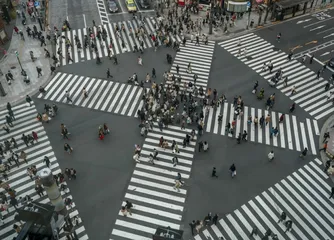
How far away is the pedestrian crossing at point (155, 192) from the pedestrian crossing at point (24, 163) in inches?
169

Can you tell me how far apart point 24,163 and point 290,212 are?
2663 cm

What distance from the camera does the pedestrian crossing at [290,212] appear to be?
94.9 ft

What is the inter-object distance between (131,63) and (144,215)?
998 inches

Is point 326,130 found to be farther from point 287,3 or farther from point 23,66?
point 23,66

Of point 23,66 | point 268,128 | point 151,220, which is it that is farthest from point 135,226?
point 23,66

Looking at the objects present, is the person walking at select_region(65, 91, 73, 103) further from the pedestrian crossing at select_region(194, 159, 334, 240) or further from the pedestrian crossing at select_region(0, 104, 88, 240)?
the pedestrian crossing at select_region(194, 159, 334, 240)

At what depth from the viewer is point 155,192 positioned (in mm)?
32250

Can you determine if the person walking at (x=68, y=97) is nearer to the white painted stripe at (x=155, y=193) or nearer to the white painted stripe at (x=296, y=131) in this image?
the white painted stripe at (x=155, y=193)

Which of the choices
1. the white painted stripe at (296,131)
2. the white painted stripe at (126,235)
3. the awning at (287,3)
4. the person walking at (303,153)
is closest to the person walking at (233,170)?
the person walking at (303,153)

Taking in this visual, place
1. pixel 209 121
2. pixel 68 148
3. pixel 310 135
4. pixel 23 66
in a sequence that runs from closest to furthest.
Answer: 1. pixel 68 148
2. pixel 310 135
3. pixel 209 121
4. pixel 23 66

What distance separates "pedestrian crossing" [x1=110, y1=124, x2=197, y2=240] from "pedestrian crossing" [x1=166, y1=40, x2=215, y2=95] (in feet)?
31.7

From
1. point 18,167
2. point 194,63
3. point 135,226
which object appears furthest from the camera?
point 194,63

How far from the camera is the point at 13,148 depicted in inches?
1449

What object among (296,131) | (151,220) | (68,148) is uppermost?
(68,148)
